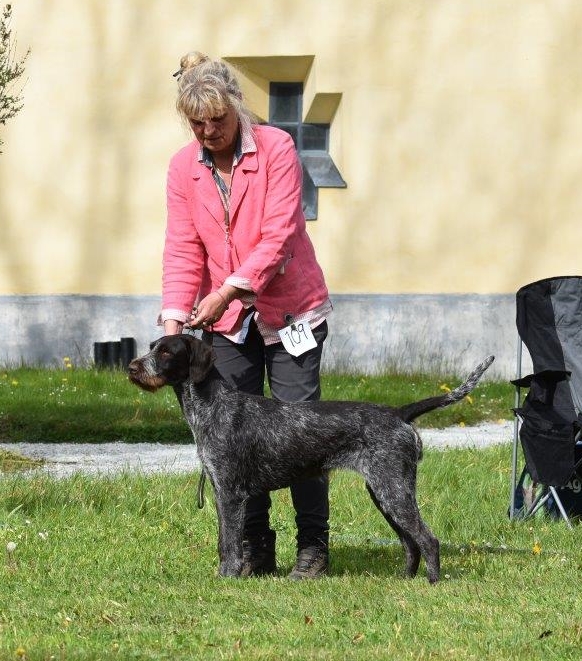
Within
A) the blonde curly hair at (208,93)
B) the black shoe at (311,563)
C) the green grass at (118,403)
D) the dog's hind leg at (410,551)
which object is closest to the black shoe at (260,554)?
the black shoe at (311,563)

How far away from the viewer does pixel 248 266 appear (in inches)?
225

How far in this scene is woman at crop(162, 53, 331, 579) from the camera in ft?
18.9

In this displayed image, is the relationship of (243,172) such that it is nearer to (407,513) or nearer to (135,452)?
(407,513)

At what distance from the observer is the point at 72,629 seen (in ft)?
16.4

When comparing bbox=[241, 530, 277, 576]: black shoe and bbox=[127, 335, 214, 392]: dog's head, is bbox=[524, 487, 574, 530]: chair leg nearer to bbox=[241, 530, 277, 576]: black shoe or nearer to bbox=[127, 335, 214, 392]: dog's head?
bbox=[241, 530, 277, 576]: black shoe

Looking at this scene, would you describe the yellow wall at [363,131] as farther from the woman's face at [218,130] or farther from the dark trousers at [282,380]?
the woman's face at [218,130]

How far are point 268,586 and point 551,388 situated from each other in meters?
2.33

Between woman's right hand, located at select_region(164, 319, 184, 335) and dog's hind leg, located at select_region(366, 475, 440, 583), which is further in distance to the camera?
woman's right hand, located at select_region(164, 319, 184, 335)

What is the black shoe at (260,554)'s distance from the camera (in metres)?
6.18

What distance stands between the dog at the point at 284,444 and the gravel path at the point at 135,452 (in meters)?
3.08

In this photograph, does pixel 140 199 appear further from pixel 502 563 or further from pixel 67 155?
pixel 502 563

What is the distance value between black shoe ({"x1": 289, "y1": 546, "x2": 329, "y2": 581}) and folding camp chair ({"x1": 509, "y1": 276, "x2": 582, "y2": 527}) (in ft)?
4.97

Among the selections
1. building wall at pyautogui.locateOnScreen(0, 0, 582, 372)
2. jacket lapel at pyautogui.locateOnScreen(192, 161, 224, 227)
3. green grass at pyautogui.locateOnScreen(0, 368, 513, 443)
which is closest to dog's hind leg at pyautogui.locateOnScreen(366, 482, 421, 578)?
jacket lapel at pyautogui.locateOnScreen(192, 161, 224, 227)

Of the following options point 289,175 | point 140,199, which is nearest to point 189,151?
point 289,175
